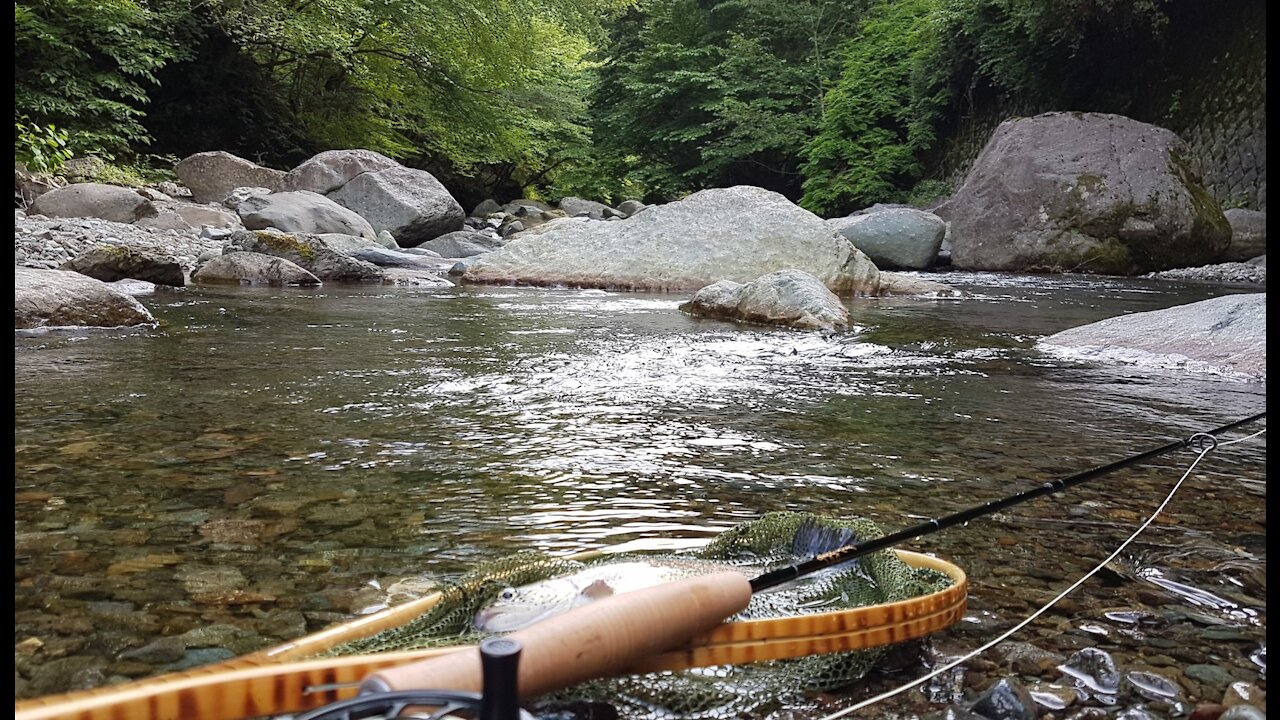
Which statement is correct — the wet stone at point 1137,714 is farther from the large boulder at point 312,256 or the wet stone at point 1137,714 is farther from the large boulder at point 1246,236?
the large boulder at point 1246,236

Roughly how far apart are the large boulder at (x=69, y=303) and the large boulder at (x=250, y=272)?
4.43 meters

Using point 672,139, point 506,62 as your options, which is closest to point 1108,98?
point 672,139

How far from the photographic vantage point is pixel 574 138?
30203mm

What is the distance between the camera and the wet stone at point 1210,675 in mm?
1521

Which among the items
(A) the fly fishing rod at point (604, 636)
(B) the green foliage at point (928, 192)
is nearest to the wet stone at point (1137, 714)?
(A) the fly fishing rod at point (604, 636)

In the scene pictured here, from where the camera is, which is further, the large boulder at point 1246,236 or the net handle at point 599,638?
the large boulder at point 1246,236

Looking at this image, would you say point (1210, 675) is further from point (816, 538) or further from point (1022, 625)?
point (816, 538)

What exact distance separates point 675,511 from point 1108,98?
72.3 ft

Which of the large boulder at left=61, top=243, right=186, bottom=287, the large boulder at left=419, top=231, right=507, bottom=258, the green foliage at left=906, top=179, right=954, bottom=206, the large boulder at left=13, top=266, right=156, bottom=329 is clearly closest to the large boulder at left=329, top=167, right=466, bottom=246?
the large boulder at left=419, top=231, right=507, bottom=258

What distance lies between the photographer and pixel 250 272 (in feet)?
35.3

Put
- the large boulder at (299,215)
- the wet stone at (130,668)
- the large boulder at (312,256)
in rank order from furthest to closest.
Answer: the large boulder at (299,215) < the large boulder at (312,256) < the wet stone at (130,668)

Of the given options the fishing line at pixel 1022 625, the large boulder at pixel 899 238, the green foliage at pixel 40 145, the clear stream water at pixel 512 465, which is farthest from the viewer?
the large boulder at pixel 899 238

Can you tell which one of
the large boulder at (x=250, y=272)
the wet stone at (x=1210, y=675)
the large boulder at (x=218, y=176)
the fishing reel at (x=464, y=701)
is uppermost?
the large boulder at (x=218, y=176)

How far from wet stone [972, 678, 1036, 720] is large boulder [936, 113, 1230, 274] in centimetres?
1506
